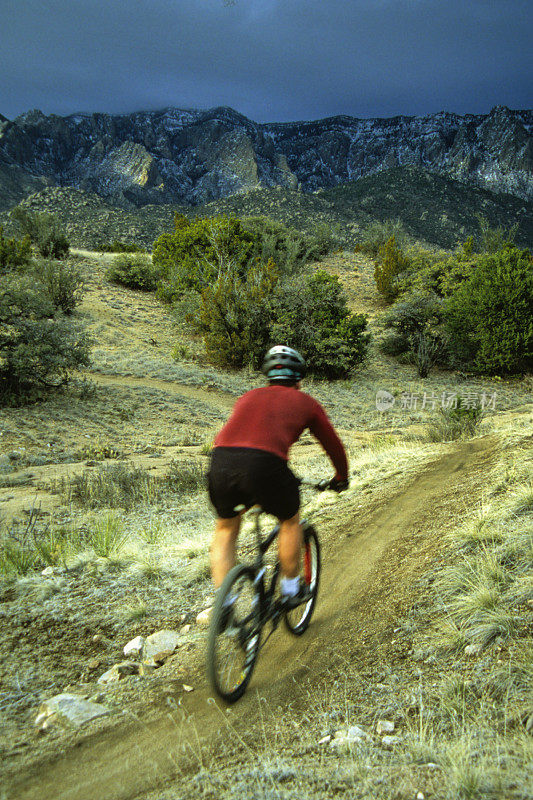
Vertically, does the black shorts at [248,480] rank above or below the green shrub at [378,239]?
below

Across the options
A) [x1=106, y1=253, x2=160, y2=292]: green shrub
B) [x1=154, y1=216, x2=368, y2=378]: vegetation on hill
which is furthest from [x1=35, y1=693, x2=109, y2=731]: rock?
[x1=106, y1=253, x2=160, y2=292]: green shrub

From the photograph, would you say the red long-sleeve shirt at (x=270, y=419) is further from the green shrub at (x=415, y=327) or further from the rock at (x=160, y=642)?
the green shrub at (x=415, y=327)

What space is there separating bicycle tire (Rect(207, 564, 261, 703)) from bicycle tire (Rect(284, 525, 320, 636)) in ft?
1.71

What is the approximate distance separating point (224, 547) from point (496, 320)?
21.1 meters

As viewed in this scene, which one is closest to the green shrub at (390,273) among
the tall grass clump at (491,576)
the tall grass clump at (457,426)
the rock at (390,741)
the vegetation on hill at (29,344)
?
the tall grass clump at (457,426)

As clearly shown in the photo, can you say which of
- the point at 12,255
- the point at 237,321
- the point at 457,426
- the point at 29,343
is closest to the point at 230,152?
the point at 12,255

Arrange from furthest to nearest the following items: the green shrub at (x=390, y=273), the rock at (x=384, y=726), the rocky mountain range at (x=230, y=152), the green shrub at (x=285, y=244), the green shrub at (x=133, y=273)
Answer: the rocky mountain range at (x=230, y=152) < the green shrub at (x=285, y=244) < the green shrub at (x=133, y=273) < the green shrub at (x=390, y=273) < the rock at (x=384, y=726)

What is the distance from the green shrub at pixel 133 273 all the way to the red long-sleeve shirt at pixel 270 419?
3019 centimetres

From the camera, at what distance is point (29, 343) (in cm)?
1215

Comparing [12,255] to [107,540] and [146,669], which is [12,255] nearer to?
[107,540]

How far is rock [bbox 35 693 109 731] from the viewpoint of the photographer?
2482mm

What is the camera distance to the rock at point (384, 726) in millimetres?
2152

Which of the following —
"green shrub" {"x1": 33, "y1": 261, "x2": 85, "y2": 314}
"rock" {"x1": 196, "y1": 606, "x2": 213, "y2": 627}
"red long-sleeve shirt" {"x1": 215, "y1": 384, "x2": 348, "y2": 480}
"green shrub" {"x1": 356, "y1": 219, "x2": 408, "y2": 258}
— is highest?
"green shrub" {"x1": 356, "y1": 219, "x2": 408, "y2": 258}

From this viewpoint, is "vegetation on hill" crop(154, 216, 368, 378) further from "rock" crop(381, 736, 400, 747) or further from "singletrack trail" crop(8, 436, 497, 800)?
"rock" crop(381, 736, 400, 747)
